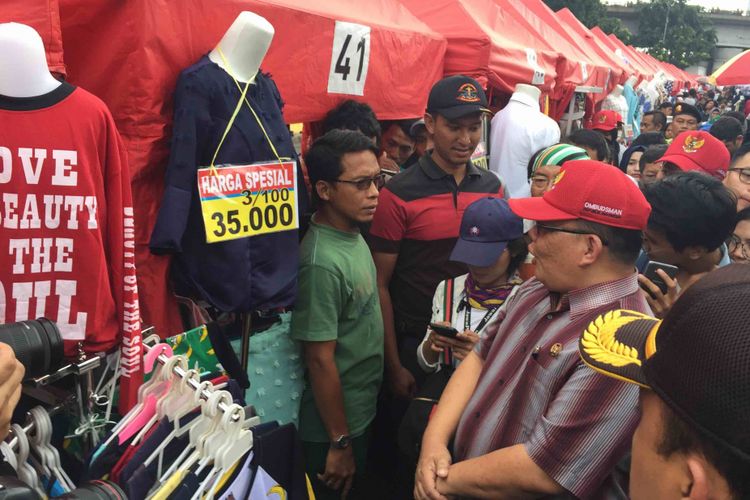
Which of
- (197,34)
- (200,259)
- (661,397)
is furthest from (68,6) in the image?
(661,397)

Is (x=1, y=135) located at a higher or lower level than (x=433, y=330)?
higher

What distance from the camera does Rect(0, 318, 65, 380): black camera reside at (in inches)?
47.3

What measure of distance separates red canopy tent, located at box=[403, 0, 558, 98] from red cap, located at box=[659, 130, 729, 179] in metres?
1.61

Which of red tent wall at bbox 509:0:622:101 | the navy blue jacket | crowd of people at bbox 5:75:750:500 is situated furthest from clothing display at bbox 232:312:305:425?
red tent wall at bbox 509:0:622:101

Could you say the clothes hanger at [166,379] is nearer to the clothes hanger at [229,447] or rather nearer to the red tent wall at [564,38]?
the clothes hanger at [229,447]

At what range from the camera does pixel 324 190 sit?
2404 mm

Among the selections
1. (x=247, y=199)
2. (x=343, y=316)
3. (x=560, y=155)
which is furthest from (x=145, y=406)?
(x=560, y=155)

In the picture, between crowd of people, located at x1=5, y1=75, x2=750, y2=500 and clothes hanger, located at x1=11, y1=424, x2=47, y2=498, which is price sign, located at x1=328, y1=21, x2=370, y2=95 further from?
clothes hanger, located at x1=11, y1=424, x2=47, y2=498

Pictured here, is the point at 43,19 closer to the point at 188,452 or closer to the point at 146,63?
the point at 146,63

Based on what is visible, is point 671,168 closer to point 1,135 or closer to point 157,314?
point 157,314

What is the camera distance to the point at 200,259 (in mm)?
2006

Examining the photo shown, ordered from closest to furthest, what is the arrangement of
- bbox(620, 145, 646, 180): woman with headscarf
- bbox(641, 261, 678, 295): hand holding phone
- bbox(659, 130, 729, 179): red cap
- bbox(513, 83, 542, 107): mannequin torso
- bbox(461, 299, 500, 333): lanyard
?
1. bbox(641, 261, 678, 295): hand holding phone
2. bbox(461, 299, 500, 333): lanyard
3. bbox(659, 130, 729, 179): red cap
4. bbox(513, 83, 542, 107): mannequin torso
5. bbox(620, 145, 646, 180): woman with headscarf

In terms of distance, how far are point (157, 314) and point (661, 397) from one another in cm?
171

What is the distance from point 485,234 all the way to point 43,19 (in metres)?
1.56
